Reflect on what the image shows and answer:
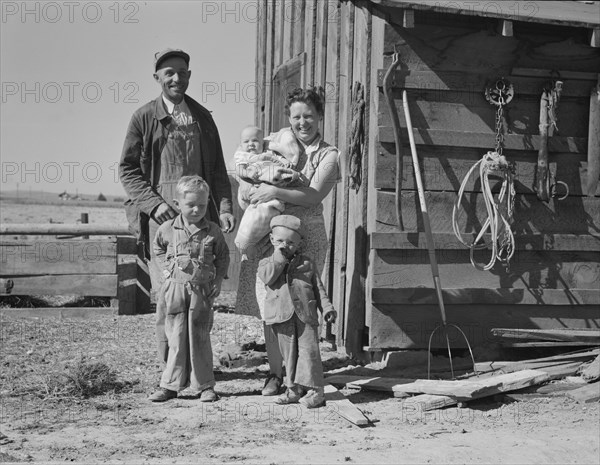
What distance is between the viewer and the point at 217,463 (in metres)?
4.79

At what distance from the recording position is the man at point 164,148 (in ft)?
21.8

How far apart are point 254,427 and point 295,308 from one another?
0.87m

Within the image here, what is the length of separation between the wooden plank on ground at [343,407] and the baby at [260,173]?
3.71ft

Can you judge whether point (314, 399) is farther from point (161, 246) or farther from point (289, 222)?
point (161, 246)

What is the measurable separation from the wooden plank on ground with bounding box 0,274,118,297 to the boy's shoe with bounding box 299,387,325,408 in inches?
182

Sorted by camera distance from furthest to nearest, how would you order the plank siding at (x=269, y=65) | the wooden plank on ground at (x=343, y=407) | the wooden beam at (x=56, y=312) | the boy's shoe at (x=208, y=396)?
the plank siding at (x=269, y=65) → the wooden beam at (x=56, y=312) → the boy's shoe at (x=208, y=396) → the wooden plank on ground at (x=343, y=407)

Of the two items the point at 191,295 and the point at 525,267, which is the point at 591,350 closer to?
the point at 525,267

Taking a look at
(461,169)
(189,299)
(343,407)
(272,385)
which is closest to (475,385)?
(343,407)

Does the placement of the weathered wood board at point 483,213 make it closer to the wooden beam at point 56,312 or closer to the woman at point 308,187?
the woman at point 308,187

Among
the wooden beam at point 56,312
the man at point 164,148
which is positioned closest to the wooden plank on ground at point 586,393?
the man at point 164,148

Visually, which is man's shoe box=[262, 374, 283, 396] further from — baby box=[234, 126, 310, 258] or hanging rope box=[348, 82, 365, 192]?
hanging rope box=[348, 82, 365, 192]

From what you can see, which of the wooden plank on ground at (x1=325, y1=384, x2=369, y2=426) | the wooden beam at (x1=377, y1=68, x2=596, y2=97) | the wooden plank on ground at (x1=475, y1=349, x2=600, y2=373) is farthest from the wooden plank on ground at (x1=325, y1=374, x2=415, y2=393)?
the wooden beam at (x1=377, y1=68, x2=596, y2=97)

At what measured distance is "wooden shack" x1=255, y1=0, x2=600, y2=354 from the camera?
724cm

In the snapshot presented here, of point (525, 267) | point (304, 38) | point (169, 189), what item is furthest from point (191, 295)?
point (304, 38)
